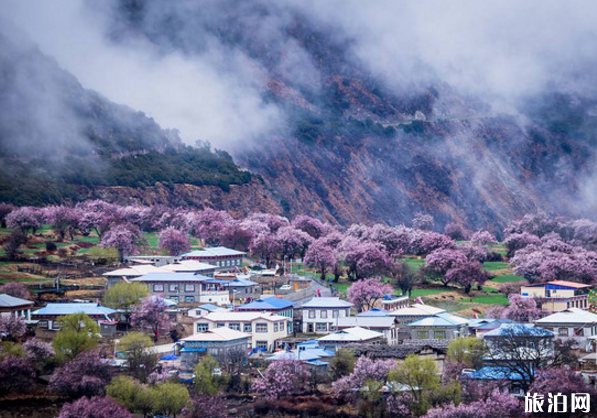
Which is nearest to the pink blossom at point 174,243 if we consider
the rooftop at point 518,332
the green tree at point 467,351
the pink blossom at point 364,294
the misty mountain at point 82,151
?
the misty mountain at point 82,151

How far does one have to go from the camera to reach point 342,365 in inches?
2579

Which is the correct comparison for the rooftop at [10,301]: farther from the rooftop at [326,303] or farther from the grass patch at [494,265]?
the grass patch at [494,265]

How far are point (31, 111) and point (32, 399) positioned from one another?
327 ft

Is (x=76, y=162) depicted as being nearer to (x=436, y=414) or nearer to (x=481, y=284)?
(x=481, y=284)

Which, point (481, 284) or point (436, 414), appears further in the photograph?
point (481, 284)

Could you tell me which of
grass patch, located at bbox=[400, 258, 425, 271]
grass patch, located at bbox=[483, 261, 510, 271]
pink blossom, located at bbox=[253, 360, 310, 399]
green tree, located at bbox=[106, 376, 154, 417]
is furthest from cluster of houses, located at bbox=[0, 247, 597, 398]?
grass patch, located at bbox=[483, 261, 510, 271]

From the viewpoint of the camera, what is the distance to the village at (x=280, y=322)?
60.8m

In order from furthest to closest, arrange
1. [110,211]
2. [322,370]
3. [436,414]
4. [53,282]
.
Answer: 1. [110,211]
2. [53,282]
3. [322,370]
4. [436,414]

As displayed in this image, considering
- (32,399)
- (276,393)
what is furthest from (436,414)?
(32,399)

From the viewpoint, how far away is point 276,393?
62.8 metres

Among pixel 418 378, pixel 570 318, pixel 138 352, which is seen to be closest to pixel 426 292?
pixel 570 318

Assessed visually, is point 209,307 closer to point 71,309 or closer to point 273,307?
point 273,307

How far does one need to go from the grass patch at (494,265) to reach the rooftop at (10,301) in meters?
43.4

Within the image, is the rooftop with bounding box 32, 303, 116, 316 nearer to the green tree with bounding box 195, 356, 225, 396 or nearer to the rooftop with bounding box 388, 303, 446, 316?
the green tree with bounding box 195, 356, 225, 396
